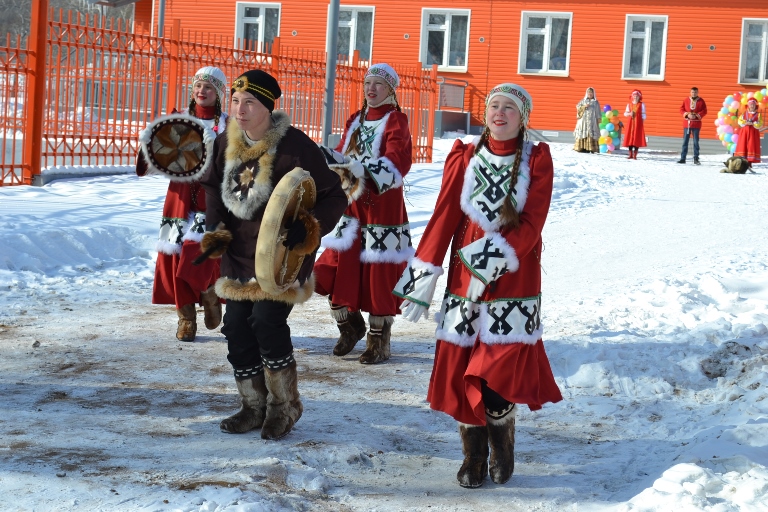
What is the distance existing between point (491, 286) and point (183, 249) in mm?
2969

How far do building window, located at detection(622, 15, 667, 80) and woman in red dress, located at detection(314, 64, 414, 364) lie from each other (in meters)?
22.7

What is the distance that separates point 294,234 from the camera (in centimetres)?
441

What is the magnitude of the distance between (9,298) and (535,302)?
15.9ft

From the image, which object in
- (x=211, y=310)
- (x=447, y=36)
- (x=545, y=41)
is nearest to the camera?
(x=211, y=310)

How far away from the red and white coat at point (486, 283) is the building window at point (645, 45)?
81.4 ft

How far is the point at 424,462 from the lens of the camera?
15.2ft

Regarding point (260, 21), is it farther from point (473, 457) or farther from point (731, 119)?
point (473, 457)

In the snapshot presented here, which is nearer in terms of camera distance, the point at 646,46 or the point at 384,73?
the point at 384,73

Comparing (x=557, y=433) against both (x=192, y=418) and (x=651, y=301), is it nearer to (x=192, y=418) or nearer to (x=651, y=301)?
(x=192, y=418)

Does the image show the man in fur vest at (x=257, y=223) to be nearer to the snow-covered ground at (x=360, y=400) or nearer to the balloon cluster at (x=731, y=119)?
the snow-covered ground at (x=360, y=400)

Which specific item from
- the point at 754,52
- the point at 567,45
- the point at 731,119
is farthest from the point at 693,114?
the point at 567,45

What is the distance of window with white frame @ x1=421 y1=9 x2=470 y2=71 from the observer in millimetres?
29422

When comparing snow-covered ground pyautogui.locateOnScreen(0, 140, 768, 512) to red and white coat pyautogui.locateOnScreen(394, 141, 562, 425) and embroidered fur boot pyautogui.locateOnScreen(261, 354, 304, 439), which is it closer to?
embroidered fur boot pyautogui.locateOnScreen(261, 354, 304, 439)

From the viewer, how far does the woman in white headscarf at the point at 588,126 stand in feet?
80.7
